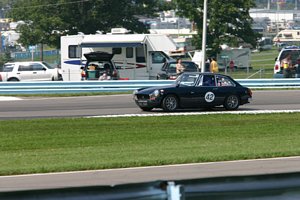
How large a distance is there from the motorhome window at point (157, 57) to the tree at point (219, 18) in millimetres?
18102

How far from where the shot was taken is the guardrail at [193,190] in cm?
410

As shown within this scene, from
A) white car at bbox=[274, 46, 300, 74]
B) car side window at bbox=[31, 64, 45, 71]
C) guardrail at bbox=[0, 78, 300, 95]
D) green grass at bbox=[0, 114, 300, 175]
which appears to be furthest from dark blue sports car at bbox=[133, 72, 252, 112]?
car side window at bbox=[31, 64, 45, 71]

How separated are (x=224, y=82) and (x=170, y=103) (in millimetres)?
2020

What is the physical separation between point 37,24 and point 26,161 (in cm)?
5229

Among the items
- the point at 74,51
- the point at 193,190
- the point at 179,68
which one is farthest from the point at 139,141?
the point at 74,51

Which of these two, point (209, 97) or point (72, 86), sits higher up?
point (209, 97)

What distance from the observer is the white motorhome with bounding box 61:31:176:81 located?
41.5 metres

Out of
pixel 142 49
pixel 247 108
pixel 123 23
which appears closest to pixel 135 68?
pixel 142 49

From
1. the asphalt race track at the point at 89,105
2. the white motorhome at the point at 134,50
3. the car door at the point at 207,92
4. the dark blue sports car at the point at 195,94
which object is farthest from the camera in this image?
the white motorhome at the point at 134,50

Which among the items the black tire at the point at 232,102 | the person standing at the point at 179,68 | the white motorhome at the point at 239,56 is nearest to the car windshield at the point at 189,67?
the person standing at the point at 179,68

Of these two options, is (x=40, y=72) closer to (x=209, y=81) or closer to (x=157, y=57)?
(x=157, y=57)

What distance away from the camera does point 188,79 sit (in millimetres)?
22938

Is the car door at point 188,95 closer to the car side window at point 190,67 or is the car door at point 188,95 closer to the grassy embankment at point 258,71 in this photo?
the car side window at point 190,67

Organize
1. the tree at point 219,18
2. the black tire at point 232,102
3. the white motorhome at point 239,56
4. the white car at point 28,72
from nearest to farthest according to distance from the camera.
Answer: the black tire at point 232,102, the white car at point 28,72, the tree at point 219,18, the white motorhome at point 239,56
